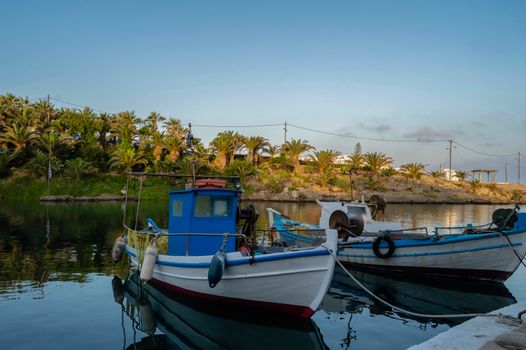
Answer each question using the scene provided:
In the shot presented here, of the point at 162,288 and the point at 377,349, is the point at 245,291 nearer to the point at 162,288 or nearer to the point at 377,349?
the point at 377,349

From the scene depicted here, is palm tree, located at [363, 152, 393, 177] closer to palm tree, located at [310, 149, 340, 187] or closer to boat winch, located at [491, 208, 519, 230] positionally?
palm tree, located at [310, 149, 340, 187]

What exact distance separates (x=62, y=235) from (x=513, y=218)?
75.6 ft

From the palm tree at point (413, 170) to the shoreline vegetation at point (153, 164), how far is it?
0.19m

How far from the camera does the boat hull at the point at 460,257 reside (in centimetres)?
1563

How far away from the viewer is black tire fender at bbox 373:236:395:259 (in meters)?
17.0

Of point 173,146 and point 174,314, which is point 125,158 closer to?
point 173,146

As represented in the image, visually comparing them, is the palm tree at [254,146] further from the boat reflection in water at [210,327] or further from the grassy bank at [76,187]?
the boat reflection in water at [210,327]

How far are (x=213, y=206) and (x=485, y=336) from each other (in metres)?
8.16

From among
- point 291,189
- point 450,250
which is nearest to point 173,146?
point 291,189

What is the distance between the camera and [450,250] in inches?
638

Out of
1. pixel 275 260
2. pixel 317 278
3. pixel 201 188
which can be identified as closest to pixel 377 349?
pixel 317 278

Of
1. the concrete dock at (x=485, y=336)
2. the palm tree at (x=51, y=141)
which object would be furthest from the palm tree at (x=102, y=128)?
the concrete dock at (x=485, y=336)

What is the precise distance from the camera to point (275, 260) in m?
10.1

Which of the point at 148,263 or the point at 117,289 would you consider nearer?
the point at 148,263
